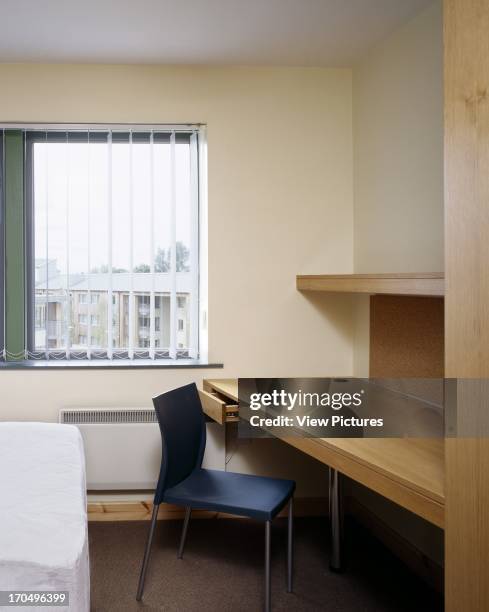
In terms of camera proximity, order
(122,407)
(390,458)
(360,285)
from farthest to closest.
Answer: (122,407) → (360,285) → (390,458)

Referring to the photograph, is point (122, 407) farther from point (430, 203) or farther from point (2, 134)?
point (430, 203)

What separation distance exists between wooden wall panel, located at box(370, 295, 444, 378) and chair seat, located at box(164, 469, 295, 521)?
0.73m

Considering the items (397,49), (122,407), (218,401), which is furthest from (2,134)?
(397,49)

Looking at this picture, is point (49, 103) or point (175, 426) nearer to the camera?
point (175, 426)

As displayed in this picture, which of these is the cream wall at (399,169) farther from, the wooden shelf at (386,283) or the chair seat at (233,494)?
the chair seat at (233,494)

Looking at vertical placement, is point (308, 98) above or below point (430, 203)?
above

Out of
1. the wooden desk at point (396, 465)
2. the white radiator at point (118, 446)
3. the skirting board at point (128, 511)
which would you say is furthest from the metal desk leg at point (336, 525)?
the white radiator at point (118, 446)

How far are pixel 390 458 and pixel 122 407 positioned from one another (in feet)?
5.48

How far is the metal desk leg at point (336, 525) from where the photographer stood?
2.67 m

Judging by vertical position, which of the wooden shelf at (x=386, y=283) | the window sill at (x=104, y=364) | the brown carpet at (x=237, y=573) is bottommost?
the brown carpet at (x=237, y=573)

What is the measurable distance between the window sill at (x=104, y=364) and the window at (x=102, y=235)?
4 cm

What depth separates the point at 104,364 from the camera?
10.6 feet

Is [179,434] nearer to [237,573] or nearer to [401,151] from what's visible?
[237,573]

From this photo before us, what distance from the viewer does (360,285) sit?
2.47 metres
